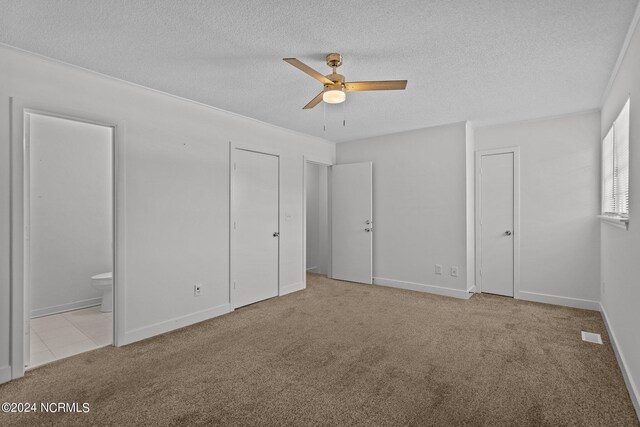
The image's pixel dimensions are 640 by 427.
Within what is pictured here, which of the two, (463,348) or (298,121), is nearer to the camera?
(463,348)

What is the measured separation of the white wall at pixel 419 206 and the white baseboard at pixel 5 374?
167 inches

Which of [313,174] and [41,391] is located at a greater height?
[313,174]

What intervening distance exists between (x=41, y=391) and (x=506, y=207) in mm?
5043

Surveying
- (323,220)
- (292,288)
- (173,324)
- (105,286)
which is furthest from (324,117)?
(105,286)

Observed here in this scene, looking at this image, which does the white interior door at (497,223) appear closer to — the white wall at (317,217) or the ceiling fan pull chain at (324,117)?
the ceiling fan pull chain at (324,117)

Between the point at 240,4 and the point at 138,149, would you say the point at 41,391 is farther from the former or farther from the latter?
the point at 240,4

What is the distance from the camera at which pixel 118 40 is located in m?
2.28

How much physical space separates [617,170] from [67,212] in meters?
5.92

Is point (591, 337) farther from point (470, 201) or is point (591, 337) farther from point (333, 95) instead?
point (333, 95)

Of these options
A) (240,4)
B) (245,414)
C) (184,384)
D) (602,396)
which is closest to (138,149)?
(240,4)

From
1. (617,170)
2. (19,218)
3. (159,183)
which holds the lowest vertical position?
(19,218)

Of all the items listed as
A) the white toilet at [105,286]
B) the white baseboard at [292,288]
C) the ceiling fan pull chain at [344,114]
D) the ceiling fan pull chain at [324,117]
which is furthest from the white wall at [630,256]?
the white toilet at [105,286]

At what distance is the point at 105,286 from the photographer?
3994 millimetres

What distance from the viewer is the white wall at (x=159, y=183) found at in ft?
8.14
